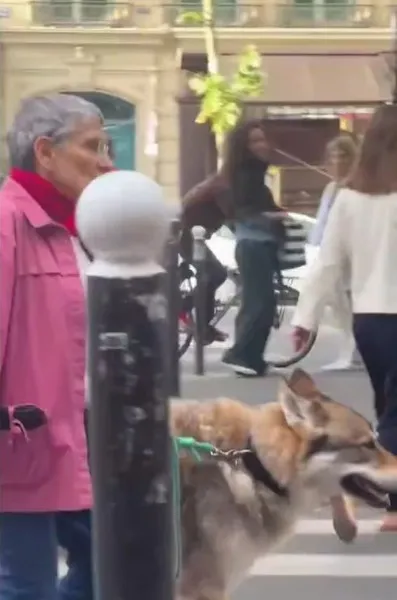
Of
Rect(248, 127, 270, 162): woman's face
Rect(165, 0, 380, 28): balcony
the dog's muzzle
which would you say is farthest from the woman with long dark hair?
the dog's muzzle

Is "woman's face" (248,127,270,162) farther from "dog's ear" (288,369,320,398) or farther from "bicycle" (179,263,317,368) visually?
"dog's ear" (288,369,320,398)

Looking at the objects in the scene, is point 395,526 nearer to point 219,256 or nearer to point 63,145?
point 63,145

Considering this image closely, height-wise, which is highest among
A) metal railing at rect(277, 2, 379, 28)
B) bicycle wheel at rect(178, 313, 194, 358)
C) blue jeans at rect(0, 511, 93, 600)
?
metal railing at rect(277, 2, 379, 28)

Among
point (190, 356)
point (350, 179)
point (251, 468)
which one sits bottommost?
point (190, 356)

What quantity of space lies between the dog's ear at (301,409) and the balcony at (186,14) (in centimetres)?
604

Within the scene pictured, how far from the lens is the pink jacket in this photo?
3.20 m

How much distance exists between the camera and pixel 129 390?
262 centimetres

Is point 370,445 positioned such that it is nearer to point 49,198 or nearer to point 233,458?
point 233,458

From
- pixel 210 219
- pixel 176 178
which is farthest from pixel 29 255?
pixel 176 178

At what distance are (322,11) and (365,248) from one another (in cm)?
606

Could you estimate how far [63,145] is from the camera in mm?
3398

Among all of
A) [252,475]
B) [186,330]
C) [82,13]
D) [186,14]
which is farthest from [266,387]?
[252,475]

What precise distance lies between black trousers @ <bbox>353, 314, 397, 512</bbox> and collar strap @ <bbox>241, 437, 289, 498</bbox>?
1.34 meters

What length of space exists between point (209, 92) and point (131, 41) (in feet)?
2.63
